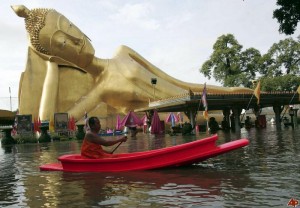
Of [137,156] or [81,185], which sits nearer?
[81,185]

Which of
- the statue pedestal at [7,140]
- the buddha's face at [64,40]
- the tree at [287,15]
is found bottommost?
the statue pedestal at [7,140]

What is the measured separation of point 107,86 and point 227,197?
1373 inches

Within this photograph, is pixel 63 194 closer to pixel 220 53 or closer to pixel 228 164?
pixel 228 164

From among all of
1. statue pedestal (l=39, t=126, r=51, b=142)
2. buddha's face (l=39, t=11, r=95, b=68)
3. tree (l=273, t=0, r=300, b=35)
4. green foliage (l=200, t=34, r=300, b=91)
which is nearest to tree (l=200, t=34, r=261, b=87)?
green foliage (l=200, t=34, r=300, b=91)

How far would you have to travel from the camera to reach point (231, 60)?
57.0m

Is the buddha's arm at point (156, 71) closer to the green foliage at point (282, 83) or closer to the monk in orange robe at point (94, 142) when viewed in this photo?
the green foliage at point (282, 83)

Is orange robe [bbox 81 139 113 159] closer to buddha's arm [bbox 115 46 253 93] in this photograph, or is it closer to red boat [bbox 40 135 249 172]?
red boat [bbox 40 135 249 172]

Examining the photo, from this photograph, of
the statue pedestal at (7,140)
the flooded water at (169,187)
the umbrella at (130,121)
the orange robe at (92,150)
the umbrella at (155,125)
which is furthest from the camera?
the umbrella at (130,121)

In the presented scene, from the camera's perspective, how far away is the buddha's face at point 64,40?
36656 millimetres

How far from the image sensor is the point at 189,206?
5.64 meters

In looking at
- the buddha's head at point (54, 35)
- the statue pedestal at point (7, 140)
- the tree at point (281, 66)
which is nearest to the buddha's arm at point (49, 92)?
the buddha's head at point (54, 35)

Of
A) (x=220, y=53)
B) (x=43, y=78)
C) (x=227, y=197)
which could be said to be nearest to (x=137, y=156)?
(x=227, y=197)

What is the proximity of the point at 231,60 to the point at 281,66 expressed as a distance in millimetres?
6858

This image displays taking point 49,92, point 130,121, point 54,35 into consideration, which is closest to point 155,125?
point 130,121
